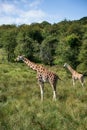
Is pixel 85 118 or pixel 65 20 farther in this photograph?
pixel 65 20

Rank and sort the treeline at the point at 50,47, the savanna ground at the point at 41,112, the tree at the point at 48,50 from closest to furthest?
the savanna ground at the point at 41,112 → the treeline at the point at 50,47 → the tree at the point at 48,50

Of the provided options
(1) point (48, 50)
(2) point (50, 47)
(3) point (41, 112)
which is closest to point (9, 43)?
(1) point (48, 50)

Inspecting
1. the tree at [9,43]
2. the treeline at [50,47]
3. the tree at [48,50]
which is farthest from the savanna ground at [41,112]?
the tree at [48,50]

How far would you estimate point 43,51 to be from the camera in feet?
160

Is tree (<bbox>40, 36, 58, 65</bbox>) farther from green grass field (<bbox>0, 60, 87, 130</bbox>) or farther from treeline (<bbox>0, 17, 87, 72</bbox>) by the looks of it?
green grass field (<bbox>0, 60, 87, 130</bbox>)

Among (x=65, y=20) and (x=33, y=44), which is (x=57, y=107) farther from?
(x=65, y=20)

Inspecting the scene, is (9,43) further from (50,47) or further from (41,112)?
(41,112)

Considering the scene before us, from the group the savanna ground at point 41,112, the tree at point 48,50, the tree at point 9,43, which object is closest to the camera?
the savanna ground at point 41,112

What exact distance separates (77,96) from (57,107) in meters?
2.85

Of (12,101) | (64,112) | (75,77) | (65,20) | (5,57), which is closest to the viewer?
(64,112)

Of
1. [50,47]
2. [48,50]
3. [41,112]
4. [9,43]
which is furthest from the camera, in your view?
[50,47]

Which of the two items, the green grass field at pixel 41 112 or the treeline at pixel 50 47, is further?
the treeline at pixel 50 47

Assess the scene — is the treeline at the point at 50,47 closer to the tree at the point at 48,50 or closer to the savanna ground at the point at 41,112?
the tree at the point at 48,50

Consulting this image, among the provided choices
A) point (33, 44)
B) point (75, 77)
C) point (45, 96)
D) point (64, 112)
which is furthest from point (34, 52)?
point (64, 112)
